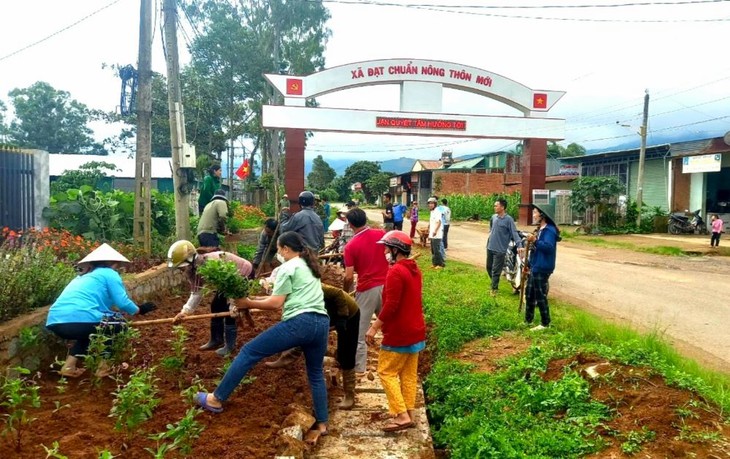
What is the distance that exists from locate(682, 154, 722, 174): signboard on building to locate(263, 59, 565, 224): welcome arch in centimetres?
609

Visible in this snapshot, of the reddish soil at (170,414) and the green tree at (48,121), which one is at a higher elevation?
the green tree at (48,121)

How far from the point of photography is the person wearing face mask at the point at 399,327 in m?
4.23

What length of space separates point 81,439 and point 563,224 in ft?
93.8

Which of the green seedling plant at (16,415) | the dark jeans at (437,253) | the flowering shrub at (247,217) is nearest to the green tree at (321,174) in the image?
the flowering shrub at (247,217)

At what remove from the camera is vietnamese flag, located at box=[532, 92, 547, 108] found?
2164cm

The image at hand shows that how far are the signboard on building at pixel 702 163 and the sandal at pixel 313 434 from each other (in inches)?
896

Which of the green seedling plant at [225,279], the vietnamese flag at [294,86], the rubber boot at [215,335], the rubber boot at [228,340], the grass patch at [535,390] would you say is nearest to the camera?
the grass patch at [535,390]

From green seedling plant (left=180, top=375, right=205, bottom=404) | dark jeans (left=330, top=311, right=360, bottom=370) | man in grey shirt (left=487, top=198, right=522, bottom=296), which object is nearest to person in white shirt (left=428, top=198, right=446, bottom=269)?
man in grey shirt (left=487, top=198, right=522, bottom=296)

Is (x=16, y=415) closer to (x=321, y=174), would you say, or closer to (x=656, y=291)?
(x=656, y=291)

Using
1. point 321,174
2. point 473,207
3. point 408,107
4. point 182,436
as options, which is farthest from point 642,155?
point 321,174

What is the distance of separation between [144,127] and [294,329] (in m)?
6.92

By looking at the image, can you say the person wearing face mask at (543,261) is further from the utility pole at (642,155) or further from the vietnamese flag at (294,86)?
the utility pole at (642,155)

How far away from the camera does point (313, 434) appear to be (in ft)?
13.2

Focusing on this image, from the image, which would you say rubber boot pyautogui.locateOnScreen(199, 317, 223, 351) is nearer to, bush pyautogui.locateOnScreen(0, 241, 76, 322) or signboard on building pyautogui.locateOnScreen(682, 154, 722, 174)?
Result: bush pyautogui.locateOnScreen(0, 241, 76, 322)
